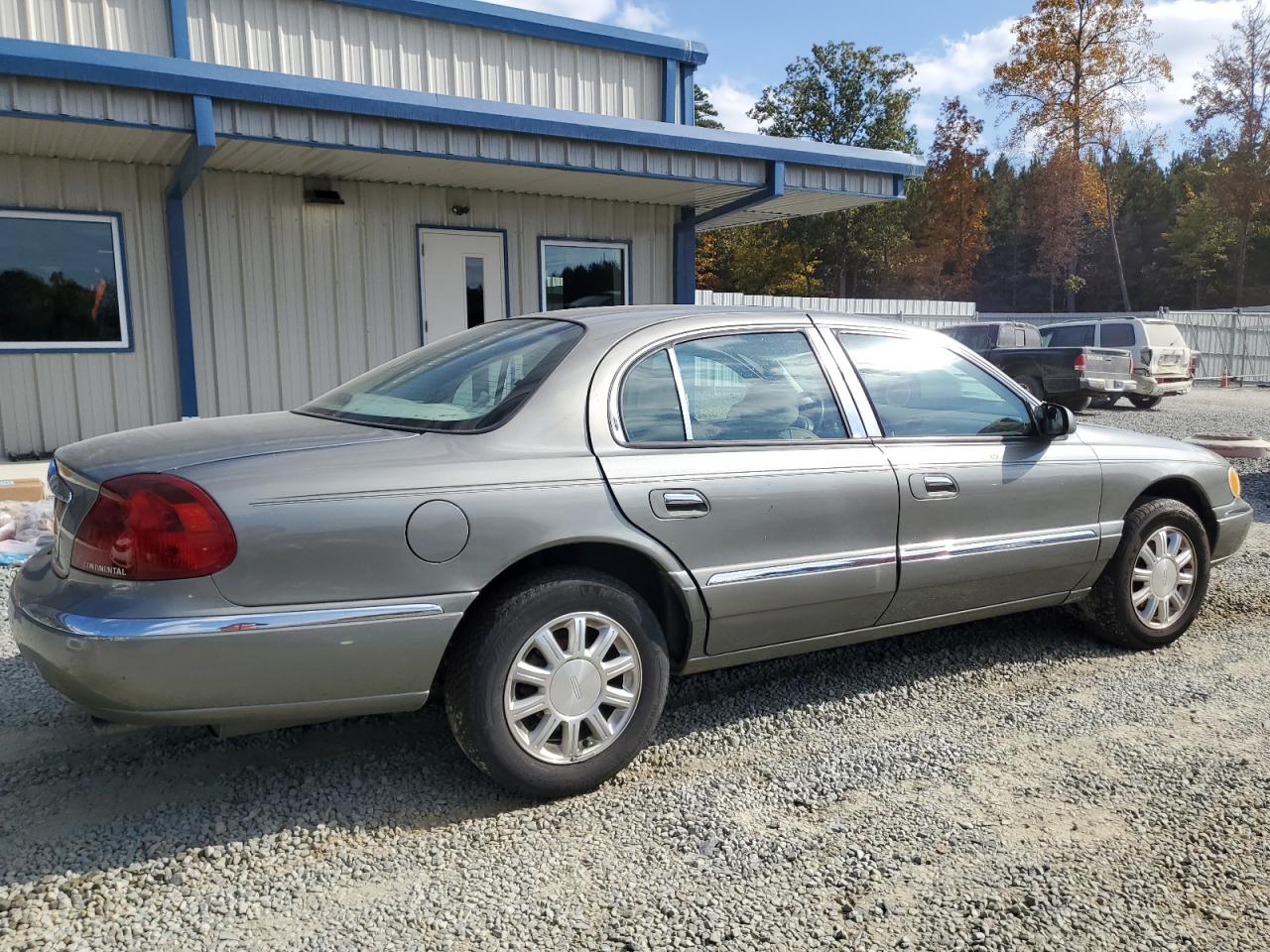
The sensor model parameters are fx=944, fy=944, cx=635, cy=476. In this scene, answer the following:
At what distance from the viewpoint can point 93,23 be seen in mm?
8359

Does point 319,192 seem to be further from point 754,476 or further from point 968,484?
point 968,484

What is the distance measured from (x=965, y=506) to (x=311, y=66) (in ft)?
27.5

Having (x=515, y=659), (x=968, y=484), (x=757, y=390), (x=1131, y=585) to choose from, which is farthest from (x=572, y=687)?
(x=1131, y=585)

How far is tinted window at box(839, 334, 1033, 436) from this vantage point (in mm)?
3732

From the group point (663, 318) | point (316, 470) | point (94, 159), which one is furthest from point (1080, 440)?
point (94, 159)

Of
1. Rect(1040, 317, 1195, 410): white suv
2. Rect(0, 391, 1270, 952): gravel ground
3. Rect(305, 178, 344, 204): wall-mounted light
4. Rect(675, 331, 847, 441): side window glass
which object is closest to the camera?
Rect(0, 391, 1270, 952): gravel ground

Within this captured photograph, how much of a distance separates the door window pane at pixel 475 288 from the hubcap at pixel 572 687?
7567 millimetres

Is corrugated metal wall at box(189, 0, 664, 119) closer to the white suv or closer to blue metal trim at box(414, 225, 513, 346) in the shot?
blue metal trim at box(414, 225, 513, 346)

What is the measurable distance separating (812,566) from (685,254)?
838 centimetres

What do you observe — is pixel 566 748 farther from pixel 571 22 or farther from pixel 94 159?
pixel 571 22

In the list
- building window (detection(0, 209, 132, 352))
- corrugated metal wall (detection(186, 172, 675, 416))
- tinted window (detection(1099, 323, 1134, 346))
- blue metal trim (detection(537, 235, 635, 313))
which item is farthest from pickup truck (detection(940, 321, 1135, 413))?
building window (detection(0, 209, 132, 352))

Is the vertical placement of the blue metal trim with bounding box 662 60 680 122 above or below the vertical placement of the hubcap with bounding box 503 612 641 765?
above

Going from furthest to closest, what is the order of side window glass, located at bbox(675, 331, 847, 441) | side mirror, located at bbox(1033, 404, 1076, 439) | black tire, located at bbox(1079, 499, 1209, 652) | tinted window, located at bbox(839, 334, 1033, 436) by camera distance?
black tire, located at bbox(1079, 499, 1209, 652)
side mirror, located at bbox(1033, 404, 1076, 439)
tinted window, located at bbox(839, 334, 1033, 436)
side window glass, located at bbox(675, 331, 847, 441)

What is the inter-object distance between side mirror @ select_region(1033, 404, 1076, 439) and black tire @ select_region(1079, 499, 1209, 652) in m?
0.63
